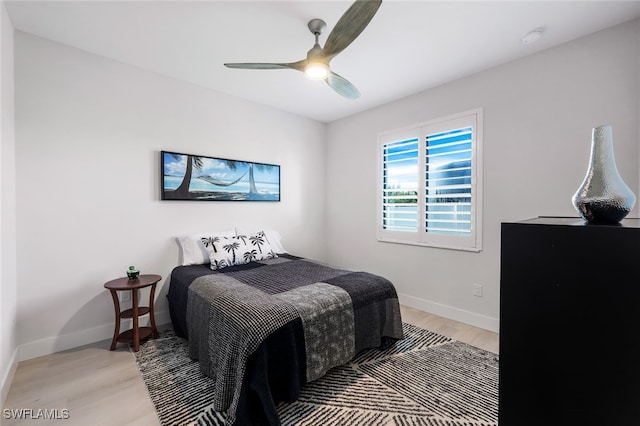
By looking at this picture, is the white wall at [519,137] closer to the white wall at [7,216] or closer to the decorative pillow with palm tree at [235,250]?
the decorative pillow with palm tree at [235,250]

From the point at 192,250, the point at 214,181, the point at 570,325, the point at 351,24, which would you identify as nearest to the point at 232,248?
the point at 192,250

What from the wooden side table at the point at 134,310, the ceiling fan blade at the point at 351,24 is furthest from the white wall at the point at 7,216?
the ceiling fan blade at the point at 351,24

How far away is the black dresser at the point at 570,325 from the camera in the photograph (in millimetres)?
647

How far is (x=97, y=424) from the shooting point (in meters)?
1.59

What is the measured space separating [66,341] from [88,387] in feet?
2.57

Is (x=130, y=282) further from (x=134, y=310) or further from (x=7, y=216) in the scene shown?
(x=7, y=216)

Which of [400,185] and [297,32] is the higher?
[297,32]

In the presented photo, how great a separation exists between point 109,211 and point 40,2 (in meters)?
1.60

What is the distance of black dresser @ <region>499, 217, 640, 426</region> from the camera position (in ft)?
2.12

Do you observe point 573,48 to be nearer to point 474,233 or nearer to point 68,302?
point 474,233

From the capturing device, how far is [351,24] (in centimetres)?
162

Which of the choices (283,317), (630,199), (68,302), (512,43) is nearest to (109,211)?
(68,302)

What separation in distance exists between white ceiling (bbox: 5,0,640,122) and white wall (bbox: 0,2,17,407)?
351 mm

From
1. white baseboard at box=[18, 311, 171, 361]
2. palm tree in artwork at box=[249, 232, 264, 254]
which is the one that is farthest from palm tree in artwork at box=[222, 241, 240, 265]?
white baseboard at box=[18, 311, 171, 361]
